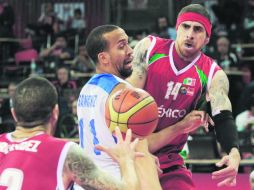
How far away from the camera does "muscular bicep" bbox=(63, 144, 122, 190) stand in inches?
134

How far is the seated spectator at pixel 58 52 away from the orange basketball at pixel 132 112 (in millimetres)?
11918

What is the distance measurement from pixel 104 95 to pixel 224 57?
29.2 ft

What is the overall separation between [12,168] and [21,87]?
429 millimetres

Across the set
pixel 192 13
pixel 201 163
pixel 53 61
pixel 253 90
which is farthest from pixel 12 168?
pixel 53 61

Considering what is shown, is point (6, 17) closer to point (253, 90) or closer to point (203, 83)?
point (253, 90)

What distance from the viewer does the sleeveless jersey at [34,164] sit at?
132 inches

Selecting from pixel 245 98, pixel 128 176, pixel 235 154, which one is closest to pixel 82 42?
pixel 245 98

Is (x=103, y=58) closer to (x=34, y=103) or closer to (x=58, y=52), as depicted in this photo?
(x=34, y=103)

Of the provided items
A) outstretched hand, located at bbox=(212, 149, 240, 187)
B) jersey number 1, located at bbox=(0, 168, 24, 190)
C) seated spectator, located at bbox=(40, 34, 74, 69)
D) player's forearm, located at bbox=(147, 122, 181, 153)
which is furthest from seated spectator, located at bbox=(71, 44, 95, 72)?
jersey number 1, located at bbox=(0, 168, 24, 190)

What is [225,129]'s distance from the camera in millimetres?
5125

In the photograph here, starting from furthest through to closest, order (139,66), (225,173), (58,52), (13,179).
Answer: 1. (58,52)
2. (139,66)
3. (225,173)
4. (13,179)

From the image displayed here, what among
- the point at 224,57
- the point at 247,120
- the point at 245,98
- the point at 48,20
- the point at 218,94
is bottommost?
the point at 247,120

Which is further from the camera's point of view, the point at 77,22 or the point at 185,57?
the point at 77,22

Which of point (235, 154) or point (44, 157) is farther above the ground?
point (44, 157)
